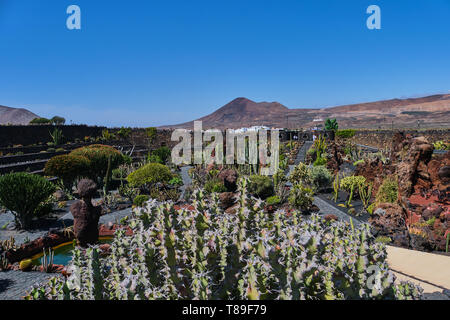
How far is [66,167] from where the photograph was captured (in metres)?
11.3

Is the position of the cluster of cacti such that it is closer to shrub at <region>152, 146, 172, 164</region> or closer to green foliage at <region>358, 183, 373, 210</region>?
green foliage at <region>358, 183, 373, 210</region>

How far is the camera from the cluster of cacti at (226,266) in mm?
1628

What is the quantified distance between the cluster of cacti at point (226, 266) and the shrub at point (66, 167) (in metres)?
10.5

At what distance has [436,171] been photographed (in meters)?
9.11

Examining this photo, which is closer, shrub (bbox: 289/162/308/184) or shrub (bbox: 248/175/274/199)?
shrub (bbox: 248/175/274/199)

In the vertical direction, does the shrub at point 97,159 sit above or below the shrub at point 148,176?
above

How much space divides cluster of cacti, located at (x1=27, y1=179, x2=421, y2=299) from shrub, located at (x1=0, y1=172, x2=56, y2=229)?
6.76 m

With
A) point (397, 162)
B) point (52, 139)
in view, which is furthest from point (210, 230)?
point (52, 139)

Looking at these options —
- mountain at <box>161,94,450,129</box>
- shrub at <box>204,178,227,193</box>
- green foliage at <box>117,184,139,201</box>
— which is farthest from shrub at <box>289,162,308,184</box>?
mountain at <box>161,94,450,129</box>

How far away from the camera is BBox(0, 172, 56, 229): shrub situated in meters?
7.46

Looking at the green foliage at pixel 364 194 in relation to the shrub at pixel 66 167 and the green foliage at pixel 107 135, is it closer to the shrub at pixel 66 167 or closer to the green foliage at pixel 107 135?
the shrub at pixel 66 167

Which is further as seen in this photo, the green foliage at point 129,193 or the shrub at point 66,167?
the shrub at point 66,167

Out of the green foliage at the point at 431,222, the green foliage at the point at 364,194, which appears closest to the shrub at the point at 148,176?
the green foliage at the point at 364,194
